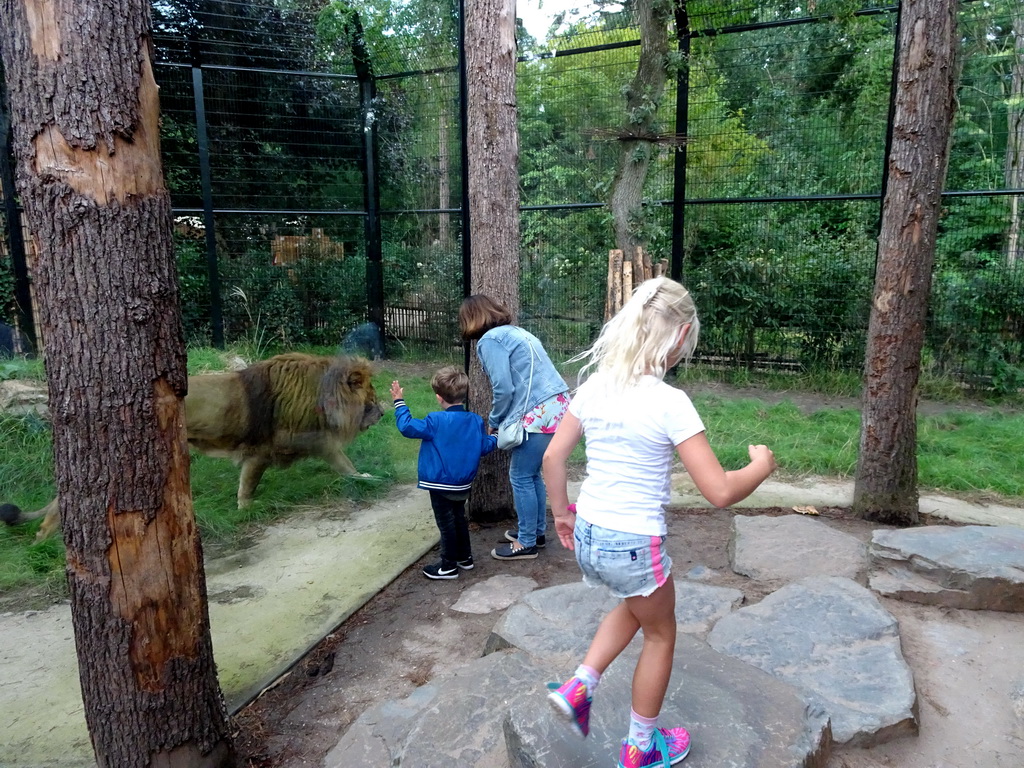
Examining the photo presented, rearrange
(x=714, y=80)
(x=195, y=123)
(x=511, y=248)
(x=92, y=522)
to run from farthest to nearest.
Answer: (x=195, y=123) → (x=714, y=80) → (x=511, y=248) → (x=92, y=522)

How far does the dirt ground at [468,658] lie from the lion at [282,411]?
1.49 meters

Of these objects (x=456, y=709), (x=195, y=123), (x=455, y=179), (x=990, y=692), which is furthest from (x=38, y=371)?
(x=990, y=692)

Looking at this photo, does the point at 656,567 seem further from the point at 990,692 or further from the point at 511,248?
the point at 511,248

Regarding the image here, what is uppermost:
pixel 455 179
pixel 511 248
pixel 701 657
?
pixel 455 179

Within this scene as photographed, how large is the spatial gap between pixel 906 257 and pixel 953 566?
1.89 meters

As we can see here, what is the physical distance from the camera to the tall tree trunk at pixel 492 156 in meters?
4.75

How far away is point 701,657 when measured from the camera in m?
3.03

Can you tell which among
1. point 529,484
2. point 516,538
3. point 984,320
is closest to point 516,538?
point 516,538

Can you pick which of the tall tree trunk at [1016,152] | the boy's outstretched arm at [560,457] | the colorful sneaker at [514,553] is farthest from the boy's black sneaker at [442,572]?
the tall tree trunk at [1016,152]

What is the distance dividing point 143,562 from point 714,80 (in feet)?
25.1

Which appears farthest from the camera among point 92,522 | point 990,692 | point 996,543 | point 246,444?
point 246,444

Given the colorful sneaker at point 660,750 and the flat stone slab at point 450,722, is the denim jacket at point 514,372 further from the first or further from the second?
the colorful sneaker at point 660,750

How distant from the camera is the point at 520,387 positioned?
4.41m

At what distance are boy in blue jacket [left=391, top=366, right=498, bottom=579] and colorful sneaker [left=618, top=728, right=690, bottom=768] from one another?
204cm
